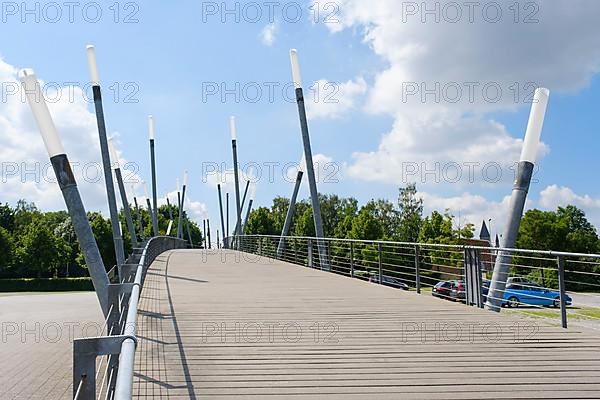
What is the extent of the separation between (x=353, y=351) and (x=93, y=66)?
14.4 m

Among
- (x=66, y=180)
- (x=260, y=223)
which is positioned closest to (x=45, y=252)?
(x=260, y=223)

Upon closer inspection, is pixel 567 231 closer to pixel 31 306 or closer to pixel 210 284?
pixel 31 306

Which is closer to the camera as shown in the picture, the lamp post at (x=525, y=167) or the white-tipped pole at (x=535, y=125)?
the lamp post at (x=525, y=167)

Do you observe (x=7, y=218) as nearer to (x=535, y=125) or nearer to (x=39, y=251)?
(x=39, y=251)

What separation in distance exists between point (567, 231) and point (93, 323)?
45.3 metres

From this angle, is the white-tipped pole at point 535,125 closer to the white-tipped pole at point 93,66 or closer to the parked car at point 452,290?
the parked car at point 452,290

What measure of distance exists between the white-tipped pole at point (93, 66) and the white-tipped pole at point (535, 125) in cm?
1251

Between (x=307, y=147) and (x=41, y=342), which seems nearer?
(x=307, y=147)

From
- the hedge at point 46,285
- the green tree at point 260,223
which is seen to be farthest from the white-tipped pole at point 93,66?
the green tree at point 260,223

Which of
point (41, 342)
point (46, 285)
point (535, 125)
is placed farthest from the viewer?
point (46, 285)

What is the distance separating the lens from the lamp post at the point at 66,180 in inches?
458

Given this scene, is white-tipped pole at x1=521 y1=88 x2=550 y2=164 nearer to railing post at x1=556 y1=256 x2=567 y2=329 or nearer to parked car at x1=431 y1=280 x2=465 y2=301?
parked car at x1=431 y1=280 x2=465 y2=301

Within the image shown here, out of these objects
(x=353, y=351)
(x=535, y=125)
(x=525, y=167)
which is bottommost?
(x=353, y=351)

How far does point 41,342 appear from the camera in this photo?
2219 centimetres
